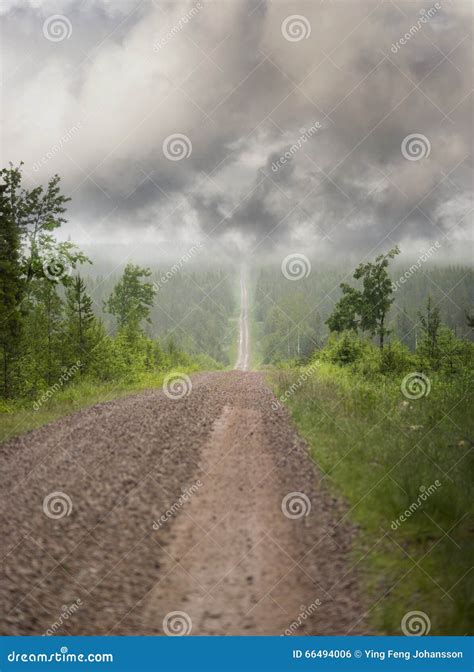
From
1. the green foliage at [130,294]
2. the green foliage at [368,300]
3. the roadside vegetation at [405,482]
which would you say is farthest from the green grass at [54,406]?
the green foliage at [130,294]

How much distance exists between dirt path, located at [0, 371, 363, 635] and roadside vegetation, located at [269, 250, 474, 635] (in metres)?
0.38

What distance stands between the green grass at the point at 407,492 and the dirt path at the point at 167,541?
359mm

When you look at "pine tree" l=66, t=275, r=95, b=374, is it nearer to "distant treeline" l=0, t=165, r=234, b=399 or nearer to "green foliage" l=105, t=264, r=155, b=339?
"distant treeline" l=0, t=165, r=234, b=399

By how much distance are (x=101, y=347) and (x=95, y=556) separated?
1929 cm

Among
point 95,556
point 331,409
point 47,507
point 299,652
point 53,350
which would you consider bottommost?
point 53,350

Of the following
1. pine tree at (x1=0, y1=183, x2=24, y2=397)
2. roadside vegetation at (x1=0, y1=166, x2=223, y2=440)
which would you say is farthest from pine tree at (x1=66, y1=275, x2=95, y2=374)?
pine tree at (x1=0, y1=183, x2=24, y2=397)

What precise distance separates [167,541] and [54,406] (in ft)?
36.4

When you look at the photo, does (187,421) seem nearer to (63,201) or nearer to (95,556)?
(95,556)

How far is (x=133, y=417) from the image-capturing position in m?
12.3

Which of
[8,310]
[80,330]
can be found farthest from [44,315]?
[8,310]

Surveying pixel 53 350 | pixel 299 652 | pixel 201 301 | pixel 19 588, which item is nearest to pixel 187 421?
pixel 19 588

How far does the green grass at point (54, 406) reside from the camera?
1184 centimetres

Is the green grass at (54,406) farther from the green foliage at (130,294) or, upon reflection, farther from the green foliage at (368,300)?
the green foliage at (130,294)

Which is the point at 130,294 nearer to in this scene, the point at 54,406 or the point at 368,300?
the point at 368,300
